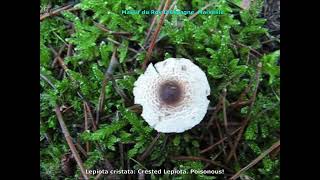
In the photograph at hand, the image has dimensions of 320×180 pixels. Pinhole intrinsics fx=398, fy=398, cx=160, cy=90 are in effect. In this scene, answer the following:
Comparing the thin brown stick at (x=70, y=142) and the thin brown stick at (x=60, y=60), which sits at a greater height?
the thin brown stick at (x=60, y=60)

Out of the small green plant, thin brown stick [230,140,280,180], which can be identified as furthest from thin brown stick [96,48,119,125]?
thin brown stick [230,140,280,180]

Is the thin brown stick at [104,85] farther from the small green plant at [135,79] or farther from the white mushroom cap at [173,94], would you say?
the white mushroom cap at [173,94]

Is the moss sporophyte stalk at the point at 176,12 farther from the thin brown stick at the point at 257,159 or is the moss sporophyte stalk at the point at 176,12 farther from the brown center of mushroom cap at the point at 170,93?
the thin brown stick at the point at 257,159

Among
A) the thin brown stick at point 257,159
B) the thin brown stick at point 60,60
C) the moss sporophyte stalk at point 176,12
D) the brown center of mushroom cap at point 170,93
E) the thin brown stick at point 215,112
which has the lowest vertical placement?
the thin brown stick at point 257,159

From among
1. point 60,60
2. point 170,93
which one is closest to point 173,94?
point 170,93

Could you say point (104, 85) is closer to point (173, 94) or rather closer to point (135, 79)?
point (135, 79)

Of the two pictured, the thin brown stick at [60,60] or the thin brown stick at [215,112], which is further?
the thin brown stick at [60,60]

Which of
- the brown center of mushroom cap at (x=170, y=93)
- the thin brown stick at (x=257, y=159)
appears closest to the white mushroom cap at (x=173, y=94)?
the brown center of mushroom cap at (x=170, y=93)

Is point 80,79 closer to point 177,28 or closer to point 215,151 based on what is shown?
point 177,28

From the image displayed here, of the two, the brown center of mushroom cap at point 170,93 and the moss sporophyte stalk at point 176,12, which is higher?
the moss sporophyte stalk at point 176,12

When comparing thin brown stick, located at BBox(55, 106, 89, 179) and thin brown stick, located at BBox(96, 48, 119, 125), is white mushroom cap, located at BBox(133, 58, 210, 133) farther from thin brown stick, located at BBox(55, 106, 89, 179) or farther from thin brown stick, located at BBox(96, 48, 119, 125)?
thin brown stick, located at BBox(55, 106, 89, 179)

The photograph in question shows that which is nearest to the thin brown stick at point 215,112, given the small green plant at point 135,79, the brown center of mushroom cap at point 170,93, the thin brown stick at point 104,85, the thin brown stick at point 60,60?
the small green plant at point 135,79
